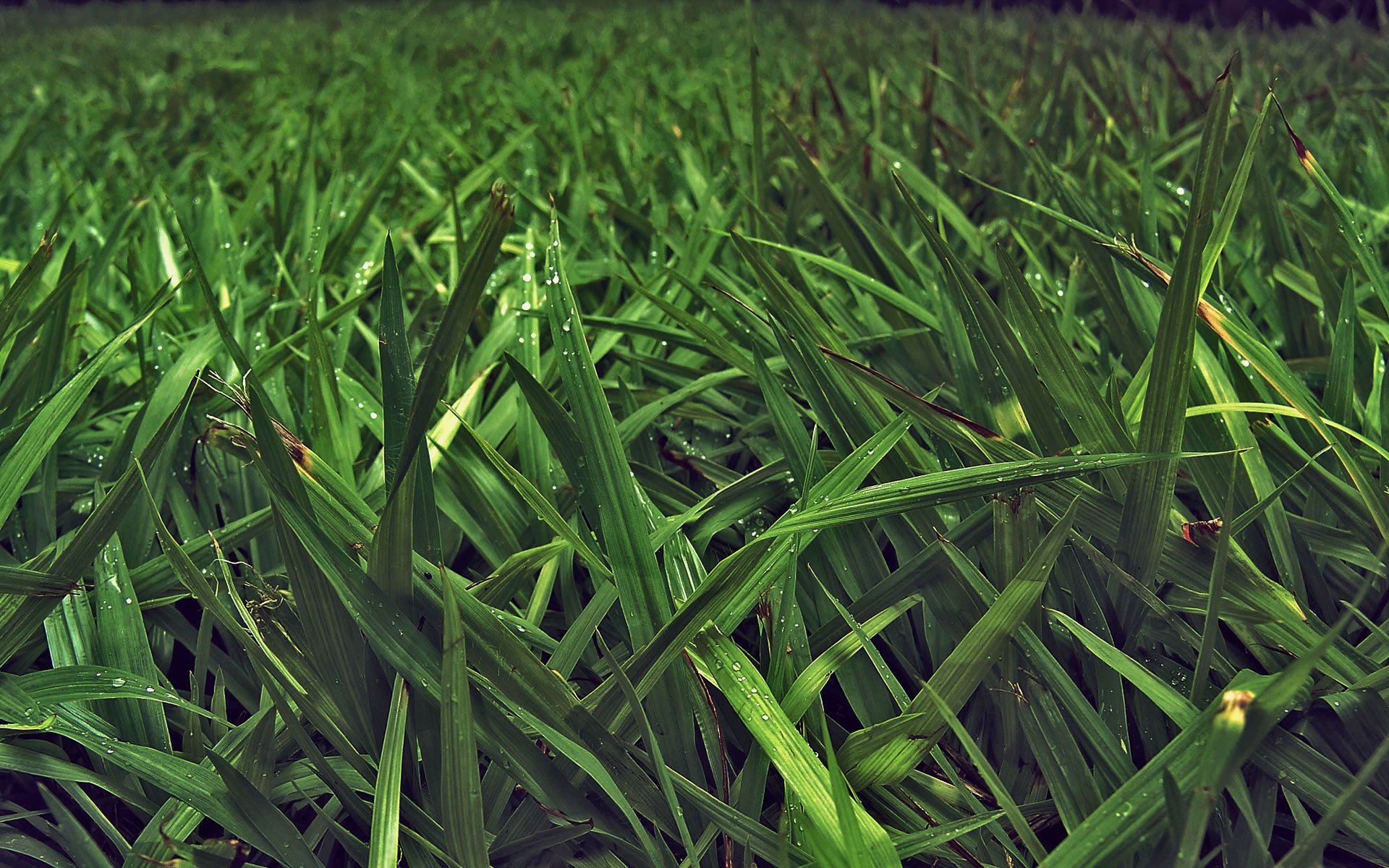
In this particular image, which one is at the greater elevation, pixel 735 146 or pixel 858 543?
pixel 735 146

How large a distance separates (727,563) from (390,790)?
0.20 metres

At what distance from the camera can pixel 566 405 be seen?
0.83 meters

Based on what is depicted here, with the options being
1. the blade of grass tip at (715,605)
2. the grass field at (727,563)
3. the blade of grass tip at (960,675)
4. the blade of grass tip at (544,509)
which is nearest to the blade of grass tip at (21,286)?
the grass field at (727,563)

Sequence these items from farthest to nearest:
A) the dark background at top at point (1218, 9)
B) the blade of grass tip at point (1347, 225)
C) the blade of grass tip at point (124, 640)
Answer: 1. the dark background at top at point (1218, 9)
2. the blade of grass tip at point (1347, 225)
3. the blade of grass tip at point (124, 640)

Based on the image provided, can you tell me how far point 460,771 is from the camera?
1.52 ft

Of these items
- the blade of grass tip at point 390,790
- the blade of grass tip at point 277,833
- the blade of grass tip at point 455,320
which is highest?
the blade of grass tip at point 455,320

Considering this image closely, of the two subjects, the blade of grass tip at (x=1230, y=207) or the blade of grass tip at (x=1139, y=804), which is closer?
the blade of grass tip at (x=1139, y=804)

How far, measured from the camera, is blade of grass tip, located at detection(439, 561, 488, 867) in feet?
1.52

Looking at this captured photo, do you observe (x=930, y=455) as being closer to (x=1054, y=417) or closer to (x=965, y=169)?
(x=1054, y=417)

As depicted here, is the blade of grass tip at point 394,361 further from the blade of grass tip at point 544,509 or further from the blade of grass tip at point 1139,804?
the blade of grass tip at point 1139,804

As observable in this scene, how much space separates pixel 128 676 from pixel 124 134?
1617 millimetres

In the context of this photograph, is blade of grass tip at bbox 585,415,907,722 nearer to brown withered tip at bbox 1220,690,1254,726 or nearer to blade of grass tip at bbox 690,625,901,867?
blade of grass tip at bbox 690,625,901,867

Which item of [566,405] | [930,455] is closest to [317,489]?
[566,405]

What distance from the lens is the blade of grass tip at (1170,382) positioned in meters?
0.51
